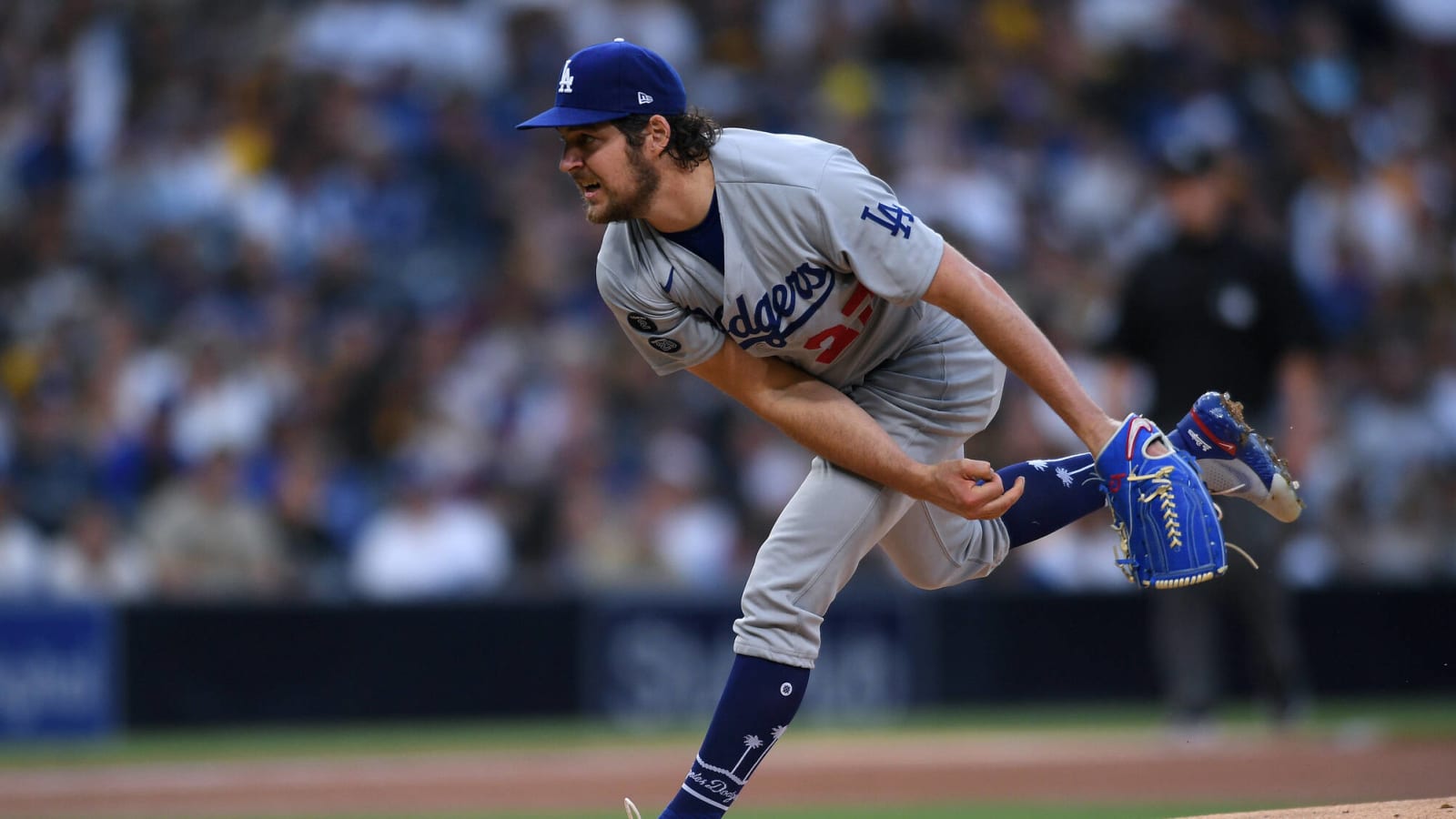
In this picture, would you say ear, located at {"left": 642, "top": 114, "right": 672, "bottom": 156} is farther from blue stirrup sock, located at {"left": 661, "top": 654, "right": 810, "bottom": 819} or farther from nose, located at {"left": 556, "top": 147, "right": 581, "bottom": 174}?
blue stirrup sock, located at {"left": 661, "top": 654, "right": 810, "bottom": 819}

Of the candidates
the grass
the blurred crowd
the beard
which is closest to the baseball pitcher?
the beard

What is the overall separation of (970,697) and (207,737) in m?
4.38

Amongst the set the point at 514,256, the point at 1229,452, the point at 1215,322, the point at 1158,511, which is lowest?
the point at 1158,511

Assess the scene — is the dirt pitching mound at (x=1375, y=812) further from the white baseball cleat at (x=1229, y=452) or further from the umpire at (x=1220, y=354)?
the umpire at (x=1220, y=354)

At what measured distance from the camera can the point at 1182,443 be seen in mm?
5059

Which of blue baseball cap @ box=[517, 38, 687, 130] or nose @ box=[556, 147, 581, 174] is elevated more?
blue baseball cap @ box=[517, 38, 687, 130]

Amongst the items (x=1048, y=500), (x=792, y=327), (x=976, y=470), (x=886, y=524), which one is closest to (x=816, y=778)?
(x=1048, y=500)

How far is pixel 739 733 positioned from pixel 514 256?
857 centimetres

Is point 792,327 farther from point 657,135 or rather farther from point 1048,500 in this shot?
point 1048,500

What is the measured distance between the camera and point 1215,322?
27.6ft

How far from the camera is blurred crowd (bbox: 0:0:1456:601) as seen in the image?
11117 millimetres

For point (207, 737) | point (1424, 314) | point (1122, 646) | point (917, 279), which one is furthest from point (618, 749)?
point (1424, 314)

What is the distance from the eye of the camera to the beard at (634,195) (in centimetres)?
451

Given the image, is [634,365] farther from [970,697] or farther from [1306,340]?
[1306,340]
